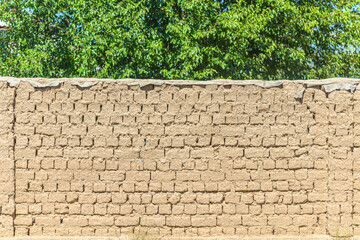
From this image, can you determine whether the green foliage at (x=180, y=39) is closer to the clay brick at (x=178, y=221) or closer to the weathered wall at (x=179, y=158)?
the weathered wall at (x=179, y=158)

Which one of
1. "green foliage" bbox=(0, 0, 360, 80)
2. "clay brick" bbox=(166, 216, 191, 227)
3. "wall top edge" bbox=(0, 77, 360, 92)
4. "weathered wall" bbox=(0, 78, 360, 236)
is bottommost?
"clay brick" bbox=(166, 216, 191, 227)

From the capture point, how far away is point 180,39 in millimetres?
9906

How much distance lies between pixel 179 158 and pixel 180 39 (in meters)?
5.47

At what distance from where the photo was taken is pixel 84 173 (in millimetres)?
4965

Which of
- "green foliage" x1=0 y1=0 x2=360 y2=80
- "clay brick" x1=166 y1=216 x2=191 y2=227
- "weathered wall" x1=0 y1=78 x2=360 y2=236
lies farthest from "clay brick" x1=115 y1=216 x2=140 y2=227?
"green foliage" x1=0 y1=0 x2=360 y2=80

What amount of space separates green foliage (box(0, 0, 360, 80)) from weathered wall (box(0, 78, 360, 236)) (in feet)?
15.3

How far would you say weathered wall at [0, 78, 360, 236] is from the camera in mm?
4969

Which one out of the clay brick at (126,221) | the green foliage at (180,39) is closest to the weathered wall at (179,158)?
the clay brick at (126,221)

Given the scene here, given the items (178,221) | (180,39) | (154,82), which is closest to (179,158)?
(178,221)

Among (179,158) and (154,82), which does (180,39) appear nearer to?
(154,82)

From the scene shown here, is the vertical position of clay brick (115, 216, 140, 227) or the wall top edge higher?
the wall top edge

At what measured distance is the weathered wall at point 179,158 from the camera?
16.3ft

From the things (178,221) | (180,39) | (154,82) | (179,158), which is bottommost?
(178,221)

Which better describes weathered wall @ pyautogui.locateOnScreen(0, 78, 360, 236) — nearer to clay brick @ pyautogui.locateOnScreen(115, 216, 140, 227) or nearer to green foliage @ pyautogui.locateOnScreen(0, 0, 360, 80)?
clay brick @ pyautogui.locateOnScreen(115, 216, 140, 227)
